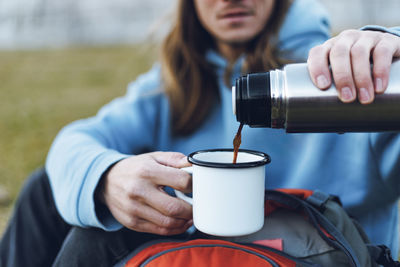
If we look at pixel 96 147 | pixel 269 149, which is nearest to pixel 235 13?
pixel 269 149

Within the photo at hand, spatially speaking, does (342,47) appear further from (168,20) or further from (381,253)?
(168,20)

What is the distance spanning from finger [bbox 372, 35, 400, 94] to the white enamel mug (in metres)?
0.21

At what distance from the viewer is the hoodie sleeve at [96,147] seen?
0.92m

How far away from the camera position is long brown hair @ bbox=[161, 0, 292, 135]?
1.26 meters

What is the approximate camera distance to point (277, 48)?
1.26m

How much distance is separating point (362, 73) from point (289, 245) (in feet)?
1.22

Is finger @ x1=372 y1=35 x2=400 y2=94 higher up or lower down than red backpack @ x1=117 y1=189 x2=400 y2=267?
higher up

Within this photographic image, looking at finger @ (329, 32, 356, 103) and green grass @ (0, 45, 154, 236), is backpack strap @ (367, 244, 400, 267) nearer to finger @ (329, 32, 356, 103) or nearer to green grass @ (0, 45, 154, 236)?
finger @ (329, 32, 356, 103)

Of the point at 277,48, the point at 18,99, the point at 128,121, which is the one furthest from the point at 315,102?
the point at 18,99

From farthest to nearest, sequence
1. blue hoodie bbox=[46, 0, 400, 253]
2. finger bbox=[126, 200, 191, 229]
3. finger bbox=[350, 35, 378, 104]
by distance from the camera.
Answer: blue hoodie bbox=[46, 0, 400, 253], finger bbox=[126, 200, 191, 229], finger bbox=[350, 35, 378, 104]

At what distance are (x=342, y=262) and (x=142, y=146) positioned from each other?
76 centimetres

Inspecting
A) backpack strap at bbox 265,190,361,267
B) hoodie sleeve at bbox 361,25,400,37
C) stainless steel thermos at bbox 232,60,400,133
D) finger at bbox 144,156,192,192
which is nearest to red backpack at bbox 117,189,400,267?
backpack strap at bbox 265,190,361,267

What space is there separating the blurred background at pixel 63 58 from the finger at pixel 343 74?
0.98 meters

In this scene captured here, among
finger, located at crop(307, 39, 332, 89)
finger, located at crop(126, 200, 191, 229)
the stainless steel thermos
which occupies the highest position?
finger, located at crop(307, 39, 332, 89)
